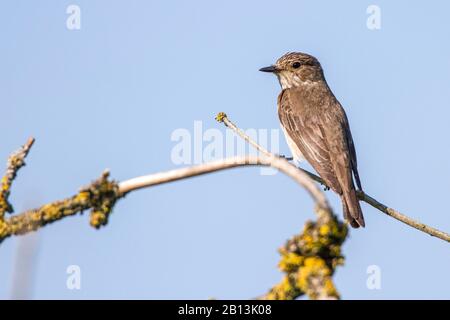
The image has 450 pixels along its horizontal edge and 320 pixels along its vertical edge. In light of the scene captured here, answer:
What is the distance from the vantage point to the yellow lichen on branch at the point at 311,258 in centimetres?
262

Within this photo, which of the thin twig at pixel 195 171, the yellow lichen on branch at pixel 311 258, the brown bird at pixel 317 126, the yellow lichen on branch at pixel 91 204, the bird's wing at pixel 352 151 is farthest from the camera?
the bird's wing at pixel 352 151

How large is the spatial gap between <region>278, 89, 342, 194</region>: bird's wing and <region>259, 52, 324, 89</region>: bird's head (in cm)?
42

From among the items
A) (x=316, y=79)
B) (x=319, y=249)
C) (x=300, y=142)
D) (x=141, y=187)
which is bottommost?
(x=319, y=249)

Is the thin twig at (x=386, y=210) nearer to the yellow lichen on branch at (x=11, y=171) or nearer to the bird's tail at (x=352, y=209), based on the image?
the bird's tail at (x=352, y=209)

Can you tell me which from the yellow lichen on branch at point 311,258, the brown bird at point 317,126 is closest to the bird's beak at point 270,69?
the brown bird at point 317,126

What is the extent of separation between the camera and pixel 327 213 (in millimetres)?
2586

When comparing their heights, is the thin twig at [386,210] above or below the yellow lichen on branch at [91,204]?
above

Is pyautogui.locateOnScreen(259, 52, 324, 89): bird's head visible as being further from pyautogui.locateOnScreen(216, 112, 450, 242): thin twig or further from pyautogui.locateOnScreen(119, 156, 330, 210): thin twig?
pyautogui.locateOnScreen(119, 156, 330, 210): thin twig

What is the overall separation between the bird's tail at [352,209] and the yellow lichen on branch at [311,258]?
5.88 metres

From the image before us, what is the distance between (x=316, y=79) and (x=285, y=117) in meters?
1.32
